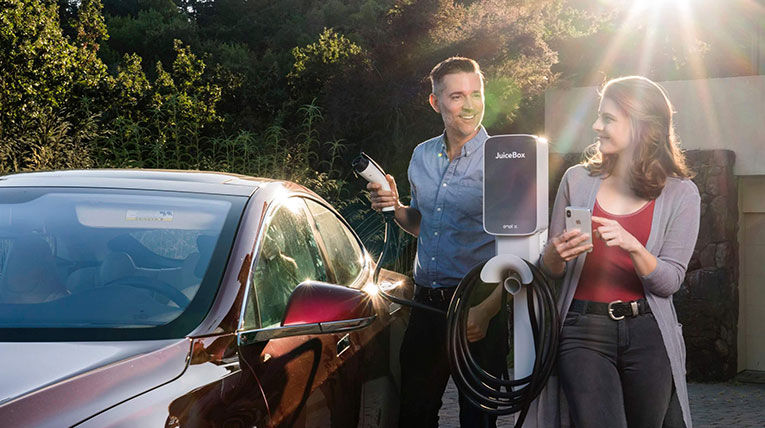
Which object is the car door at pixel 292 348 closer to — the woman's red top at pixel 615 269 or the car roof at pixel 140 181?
the car roof at pixel 140 181

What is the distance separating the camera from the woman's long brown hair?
12.5 feet

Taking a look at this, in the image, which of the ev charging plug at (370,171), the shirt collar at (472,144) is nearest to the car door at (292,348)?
the ev charging plug at (370,171)

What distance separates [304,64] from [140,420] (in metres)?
26.6

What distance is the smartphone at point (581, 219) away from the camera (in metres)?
3.54

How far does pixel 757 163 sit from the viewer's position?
13367 mm

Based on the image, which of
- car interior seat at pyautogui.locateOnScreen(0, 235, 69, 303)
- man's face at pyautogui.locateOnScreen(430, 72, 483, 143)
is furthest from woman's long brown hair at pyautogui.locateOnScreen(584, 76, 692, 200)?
car interior seat at pyautogui.locateOnScreen(0, 235, 69, 303)

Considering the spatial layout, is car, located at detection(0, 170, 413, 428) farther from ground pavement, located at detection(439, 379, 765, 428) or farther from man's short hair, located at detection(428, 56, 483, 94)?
ground pavement, located at detection(439, 379, 765, 428)

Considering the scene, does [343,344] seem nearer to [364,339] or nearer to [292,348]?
[364,339]

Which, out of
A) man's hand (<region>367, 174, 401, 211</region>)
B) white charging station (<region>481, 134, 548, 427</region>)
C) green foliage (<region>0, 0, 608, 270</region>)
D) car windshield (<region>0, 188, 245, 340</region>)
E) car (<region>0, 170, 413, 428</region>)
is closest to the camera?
car (<region>0, 170, 413, 428</region>)

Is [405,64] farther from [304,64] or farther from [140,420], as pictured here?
[140,420]

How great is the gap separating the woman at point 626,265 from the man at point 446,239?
2.89ft

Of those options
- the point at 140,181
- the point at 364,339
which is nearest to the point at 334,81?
the point at 364,339

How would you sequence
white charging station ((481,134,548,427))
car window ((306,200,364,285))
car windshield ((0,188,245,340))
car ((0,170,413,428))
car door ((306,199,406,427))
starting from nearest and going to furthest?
1. car ((0,170,413,428))
2. car windshield ((0,188,245,340))
3. white charging station ((481,134,548,427))
4. car door ((306,199,406,427))
5. car window ((306,200,364,285))

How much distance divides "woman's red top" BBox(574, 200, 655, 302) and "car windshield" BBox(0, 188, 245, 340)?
4.23 ft
